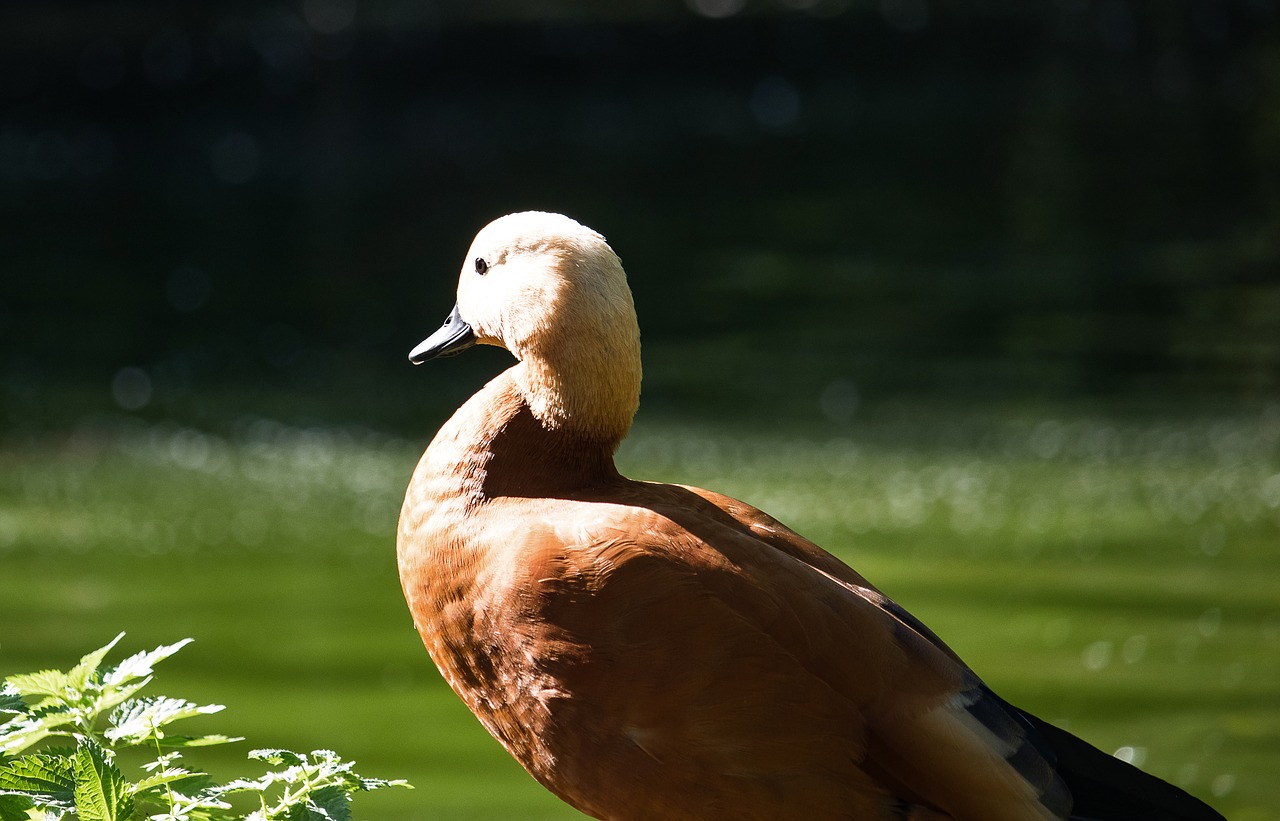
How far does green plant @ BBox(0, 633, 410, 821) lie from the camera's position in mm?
1569

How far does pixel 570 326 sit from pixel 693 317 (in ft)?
29.7

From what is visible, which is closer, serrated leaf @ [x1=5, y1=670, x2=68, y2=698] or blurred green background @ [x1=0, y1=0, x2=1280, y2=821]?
serrated leaf @ [x1=5, y1=670, x2=68, y2=698]

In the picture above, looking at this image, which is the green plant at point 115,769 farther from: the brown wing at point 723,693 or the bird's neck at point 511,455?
the bird's neck at point 511,455

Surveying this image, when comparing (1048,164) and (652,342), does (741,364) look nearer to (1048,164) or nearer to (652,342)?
(652,342)

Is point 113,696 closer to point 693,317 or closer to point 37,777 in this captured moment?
point 37,777

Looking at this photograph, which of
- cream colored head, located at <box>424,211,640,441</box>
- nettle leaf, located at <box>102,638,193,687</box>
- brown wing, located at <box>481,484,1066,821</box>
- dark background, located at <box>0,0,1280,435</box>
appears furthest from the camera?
dark background, located at <box>0,0,1280,435</box>

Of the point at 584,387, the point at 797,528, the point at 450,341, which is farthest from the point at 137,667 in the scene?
the point at 797,528

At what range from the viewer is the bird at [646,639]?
2.07m

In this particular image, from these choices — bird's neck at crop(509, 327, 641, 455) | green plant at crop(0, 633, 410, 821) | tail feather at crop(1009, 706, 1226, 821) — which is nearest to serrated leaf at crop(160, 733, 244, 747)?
green plant at crop(0, 633, 410, 821)

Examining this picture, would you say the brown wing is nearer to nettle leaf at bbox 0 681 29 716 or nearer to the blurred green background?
nettle leaf at bbox 0 681 29 716

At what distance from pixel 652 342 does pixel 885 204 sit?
569cm

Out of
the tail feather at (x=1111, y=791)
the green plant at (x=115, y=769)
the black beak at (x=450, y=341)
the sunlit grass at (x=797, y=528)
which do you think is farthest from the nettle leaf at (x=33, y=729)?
the sunlit grass at (x=797, y=528)

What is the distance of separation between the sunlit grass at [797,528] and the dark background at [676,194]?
68 cm

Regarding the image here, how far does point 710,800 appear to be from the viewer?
6.82 ft
